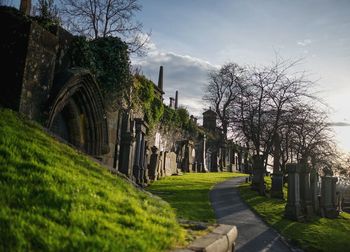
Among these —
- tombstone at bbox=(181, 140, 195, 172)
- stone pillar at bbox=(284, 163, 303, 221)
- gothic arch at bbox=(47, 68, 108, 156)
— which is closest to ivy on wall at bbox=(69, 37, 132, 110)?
gothic arch at bbox=(47, 68, 108, 156)

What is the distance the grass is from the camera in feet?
31.3

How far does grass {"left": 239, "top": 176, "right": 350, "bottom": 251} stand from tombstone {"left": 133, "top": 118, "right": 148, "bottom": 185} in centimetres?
514

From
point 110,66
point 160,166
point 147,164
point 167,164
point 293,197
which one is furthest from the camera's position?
point 167,164

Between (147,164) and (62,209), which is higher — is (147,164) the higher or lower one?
the higher one

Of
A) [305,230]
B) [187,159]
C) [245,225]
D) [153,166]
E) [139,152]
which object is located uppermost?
[187,159]

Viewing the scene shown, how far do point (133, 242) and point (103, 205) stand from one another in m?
0.87

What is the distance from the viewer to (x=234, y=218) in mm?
11602

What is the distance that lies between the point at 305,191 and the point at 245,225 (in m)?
5.56

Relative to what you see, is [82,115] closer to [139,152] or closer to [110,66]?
[110,66]

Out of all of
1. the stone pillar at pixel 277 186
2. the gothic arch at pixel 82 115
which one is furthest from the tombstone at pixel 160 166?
the gothic arch at pixel 82 115

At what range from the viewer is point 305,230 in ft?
37.3

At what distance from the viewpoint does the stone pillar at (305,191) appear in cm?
1461

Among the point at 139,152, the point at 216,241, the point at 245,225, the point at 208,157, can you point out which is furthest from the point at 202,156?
the point at 216,241

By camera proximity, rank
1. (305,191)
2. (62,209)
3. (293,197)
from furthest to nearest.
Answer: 1. (305,191)
2. (293,197)
3. (62,209)
